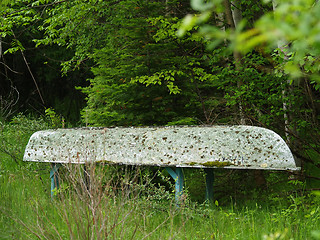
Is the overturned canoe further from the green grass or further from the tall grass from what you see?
the green grass

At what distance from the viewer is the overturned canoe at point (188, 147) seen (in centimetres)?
484

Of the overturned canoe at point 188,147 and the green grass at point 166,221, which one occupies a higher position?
the overturned canoe at point 188,147

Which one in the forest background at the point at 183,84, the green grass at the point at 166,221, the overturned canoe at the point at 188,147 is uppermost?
the forest background at the point at 183,84

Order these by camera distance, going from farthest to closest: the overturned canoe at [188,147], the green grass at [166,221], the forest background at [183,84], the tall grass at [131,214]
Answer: the forest background at [183,84] < the overturned canoe at [188,147] < the green grass at [166,221] < the tall grass at [131,214]

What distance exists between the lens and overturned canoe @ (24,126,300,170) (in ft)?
15.9

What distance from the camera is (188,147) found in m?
5.19

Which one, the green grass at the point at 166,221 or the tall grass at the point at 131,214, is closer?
the tall grass at the point at 131,214

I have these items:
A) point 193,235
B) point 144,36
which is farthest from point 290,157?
point 144,36

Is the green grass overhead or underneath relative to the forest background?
underneath

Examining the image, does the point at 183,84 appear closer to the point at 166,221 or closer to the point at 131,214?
the point at 166,221

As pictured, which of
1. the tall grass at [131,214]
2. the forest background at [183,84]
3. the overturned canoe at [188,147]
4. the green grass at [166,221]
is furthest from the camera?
the forest background at [183,84]

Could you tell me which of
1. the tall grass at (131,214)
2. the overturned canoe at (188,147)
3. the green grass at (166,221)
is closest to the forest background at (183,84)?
the overturned canoe at (188,147)

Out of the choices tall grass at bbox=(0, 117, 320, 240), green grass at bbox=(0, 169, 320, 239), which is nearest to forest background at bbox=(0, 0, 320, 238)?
tall grass at bbox=(0, 117, 320, 240)

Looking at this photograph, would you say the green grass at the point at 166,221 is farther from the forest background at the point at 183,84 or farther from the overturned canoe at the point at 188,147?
the forest background at the point at 183,84
